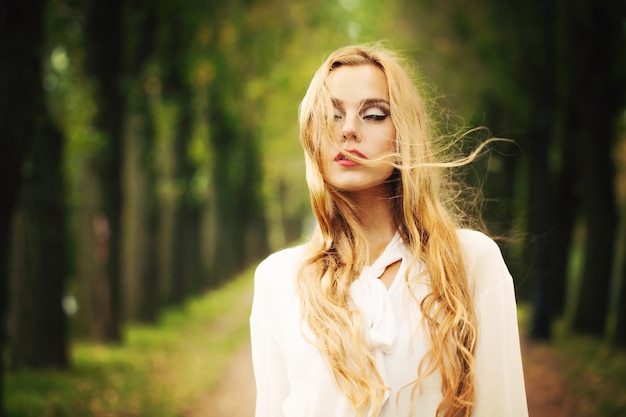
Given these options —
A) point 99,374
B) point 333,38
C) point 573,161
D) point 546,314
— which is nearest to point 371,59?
point 99,374

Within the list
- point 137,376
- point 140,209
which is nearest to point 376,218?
point 137,376

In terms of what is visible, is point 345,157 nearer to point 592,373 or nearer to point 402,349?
point 402,349

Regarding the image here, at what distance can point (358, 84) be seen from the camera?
2314mm

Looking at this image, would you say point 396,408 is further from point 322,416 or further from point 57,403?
point 57,403

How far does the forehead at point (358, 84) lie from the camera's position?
231cm

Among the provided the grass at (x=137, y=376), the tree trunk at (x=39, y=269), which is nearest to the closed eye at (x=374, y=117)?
the grass at (x=137, y=376)

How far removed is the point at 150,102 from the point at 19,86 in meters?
9.82

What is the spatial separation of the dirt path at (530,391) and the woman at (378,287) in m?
6.65

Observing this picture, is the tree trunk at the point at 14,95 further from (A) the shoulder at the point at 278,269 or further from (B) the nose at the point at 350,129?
(B) the nose at the point at 350,129

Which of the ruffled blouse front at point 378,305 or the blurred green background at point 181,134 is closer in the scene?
the ruffled blouse front at point 378,305

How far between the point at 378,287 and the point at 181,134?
15.5 metres

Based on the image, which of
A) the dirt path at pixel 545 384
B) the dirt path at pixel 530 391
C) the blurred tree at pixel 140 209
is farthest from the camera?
the blurred tree at pixel 140 209

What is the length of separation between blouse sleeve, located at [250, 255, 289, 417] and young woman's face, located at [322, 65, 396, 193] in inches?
20.1

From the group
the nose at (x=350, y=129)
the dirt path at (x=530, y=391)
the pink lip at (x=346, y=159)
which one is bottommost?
the dirt path at (x=530, y=391)
